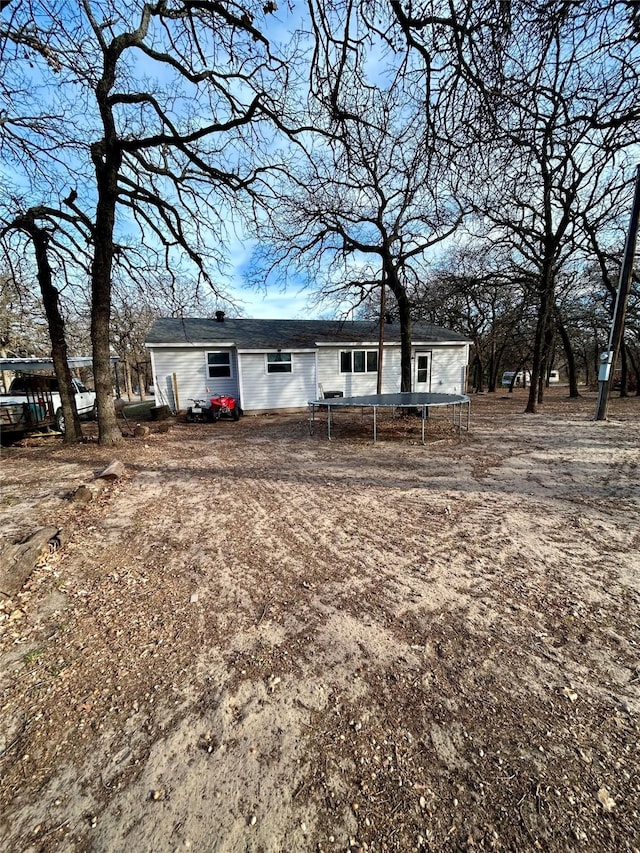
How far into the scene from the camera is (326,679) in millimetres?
2047

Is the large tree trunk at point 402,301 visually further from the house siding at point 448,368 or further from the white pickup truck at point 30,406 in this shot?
the white pickup truck at point 30,406

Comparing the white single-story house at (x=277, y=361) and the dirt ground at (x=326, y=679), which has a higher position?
the white single-story house at (x=277, y=361)

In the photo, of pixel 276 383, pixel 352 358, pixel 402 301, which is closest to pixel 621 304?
pixel 402 301

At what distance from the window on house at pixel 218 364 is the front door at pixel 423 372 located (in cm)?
914

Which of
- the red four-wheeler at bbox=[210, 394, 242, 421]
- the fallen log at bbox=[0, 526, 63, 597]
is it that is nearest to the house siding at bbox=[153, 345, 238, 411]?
the red four-wheeler at bbox=[210, 394, 242, 421]

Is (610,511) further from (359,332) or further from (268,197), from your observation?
Result: (359,332)

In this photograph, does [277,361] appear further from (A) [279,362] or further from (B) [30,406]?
(B) [30,406]

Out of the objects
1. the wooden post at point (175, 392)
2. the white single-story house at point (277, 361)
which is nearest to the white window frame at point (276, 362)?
the white single-story house at point (277, 361)

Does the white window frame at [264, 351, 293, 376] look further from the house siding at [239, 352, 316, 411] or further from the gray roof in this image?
the gray roof

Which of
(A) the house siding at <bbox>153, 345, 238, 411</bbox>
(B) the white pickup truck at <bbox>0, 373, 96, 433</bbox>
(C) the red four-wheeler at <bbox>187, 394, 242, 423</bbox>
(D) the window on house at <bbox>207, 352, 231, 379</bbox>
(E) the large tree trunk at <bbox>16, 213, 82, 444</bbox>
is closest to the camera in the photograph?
(E) the large tree trunk at <bbox>16, 213, 82, 444</bbox>

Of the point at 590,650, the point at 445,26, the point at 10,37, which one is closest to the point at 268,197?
the point at 10,37

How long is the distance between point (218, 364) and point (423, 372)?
999 centimetres

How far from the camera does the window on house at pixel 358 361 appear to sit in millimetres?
16359

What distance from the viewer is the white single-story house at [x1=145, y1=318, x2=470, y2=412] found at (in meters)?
14.5
